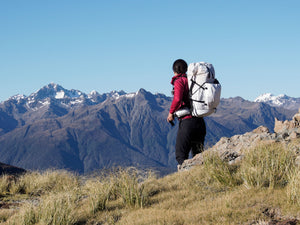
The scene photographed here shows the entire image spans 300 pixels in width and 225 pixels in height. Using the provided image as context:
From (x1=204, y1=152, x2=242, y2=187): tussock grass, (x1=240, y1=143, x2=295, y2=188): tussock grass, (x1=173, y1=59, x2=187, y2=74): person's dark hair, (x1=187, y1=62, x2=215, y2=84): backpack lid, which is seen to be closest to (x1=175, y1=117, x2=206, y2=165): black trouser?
(x1=204, y1=152, x2=242, y2=187): tussock grass

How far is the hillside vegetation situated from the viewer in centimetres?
514

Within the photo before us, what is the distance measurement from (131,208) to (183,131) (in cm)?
234

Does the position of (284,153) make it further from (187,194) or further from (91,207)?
(91,207)

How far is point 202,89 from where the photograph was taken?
750cm

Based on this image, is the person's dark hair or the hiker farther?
the person's dark hair

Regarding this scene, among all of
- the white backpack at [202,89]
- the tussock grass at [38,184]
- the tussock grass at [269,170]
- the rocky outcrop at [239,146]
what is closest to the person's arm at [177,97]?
the white backpack at [202,89]

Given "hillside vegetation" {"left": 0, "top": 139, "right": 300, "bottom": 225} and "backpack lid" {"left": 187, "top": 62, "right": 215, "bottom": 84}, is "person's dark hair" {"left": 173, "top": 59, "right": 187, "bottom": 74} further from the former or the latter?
"hillside vegetation" {"left": 0, "top": 139, "right": 300, "bottom": 225}

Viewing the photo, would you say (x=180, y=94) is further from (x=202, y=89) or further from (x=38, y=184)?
(x=38, y=184)

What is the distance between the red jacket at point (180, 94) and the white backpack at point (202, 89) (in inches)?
4.9

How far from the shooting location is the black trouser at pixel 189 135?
7734 mm

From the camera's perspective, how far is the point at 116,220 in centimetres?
599

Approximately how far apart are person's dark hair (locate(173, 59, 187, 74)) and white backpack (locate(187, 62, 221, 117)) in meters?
0.52

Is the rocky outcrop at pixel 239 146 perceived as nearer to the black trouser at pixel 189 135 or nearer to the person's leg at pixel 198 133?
the person's leg at pixel 198 133

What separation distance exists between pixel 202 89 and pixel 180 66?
0.99 m
